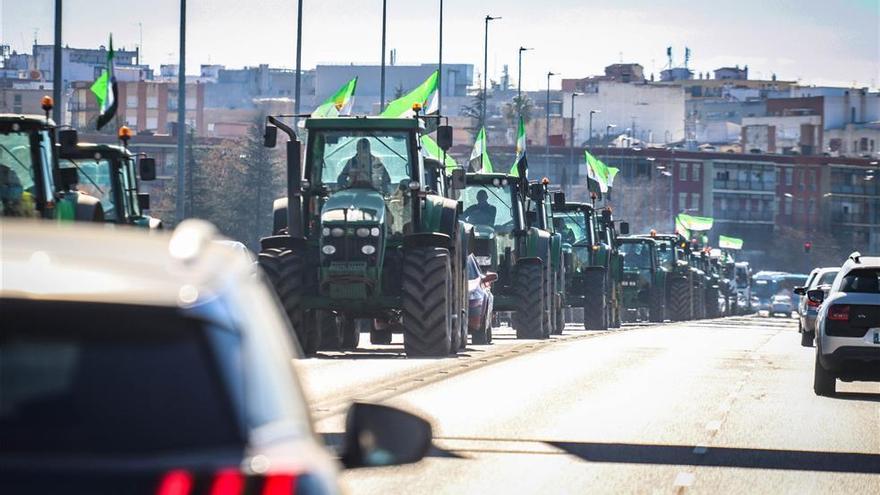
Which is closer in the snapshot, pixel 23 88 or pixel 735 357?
pixel 735 357

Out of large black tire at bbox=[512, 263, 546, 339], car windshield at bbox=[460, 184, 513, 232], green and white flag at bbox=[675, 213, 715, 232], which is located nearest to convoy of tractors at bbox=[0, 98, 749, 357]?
A: large black tire at bbox=[512, 263, 546, 339]

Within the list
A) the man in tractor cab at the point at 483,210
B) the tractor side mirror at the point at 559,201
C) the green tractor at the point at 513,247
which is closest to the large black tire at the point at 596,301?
the tractor side mirror at the point at 559,201

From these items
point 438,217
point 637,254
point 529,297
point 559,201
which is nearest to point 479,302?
point 529,297

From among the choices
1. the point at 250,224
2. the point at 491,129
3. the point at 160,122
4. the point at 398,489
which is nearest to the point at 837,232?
the point at 491,129

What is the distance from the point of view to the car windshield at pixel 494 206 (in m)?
37.3

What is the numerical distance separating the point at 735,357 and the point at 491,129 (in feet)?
547

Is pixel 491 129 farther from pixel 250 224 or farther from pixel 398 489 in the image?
pixel 398 489

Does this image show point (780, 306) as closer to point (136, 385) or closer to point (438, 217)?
point (438, 217)

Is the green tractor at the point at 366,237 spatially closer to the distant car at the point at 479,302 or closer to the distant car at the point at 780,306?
the distant car at the point at 479,302

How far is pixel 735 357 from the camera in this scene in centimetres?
3309

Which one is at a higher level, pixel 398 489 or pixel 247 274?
pixel 247 274

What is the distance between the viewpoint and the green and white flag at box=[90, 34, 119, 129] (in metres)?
39.9

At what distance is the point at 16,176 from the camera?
24625mm

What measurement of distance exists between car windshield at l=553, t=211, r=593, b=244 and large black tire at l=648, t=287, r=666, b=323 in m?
15.3
